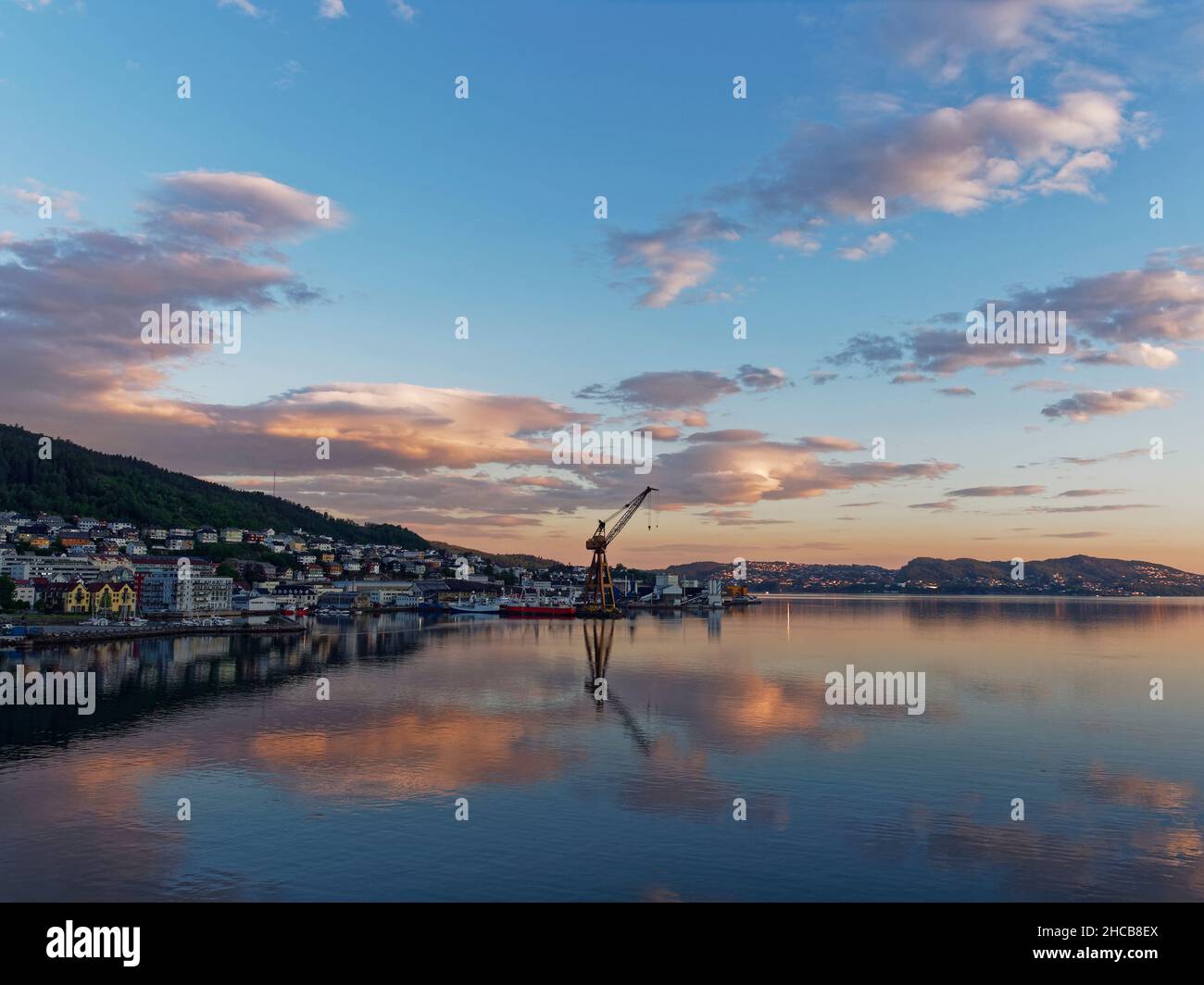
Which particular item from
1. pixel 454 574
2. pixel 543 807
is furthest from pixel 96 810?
pixel 454 574

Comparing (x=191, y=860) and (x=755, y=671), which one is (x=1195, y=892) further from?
(x=755, y=671)

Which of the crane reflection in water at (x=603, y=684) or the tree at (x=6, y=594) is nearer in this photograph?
the crane reflection in water at (x=603, y=684)

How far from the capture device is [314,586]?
134 metres

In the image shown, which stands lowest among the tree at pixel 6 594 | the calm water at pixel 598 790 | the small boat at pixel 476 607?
the small boat at pixel 476 607

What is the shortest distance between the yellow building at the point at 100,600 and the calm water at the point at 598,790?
42.1 metres

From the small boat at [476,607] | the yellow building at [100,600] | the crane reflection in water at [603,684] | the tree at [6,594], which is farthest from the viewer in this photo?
the small boat at [476,607]

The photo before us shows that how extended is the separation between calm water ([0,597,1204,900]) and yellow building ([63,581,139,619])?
42112 millimetres

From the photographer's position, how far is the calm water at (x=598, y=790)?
55.8ft

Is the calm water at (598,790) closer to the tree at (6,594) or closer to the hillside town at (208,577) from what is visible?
the tree at (6,594)

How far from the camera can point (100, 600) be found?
88000mm

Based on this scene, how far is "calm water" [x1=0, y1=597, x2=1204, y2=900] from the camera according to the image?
17.0 metres

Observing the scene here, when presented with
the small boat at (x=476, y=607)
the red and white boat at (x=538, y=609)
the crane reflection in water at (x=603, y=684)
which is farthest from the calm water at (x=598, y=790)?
the small boat at (x=476, y=607)
